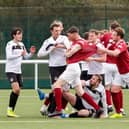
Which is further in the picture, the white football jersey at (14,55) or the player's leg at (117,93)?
the white football jersey at (14,55)

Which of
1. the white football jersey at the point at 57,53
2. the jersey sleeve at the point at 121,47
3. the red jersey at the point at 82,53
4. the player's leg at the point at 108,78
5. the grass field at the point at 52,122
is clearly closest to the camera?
the grass field at the point at 52,122

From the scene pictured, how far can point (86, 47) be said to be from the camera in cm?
1506

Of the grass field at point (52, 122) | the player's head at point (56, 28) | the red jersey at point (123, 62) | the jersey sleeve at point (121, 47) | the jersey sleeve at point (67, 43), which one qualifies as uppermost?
the player's head at point (56, 28)

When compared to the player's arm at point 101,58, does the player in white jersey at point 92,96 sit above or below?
below

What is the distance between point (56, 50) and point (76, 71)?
0.95 m

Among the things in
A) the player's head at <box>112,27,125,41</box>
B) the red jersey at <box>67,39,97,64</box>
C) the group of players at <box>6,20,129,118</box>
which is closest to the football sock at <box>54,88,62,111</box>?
the group of players at <box>6,20,129,118</box>

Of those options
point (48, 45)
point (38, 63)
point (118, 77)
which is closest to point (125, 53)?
point (118, 77)

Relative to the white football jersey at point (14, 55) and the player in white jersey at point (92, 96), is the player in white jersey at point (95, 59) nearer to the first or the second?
the player in white jersey at point (92, 96)

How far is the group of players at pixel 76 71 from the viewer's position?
15086 millimetres

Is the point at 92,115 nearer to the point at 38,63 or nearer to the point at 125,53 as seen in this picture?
the point at 125,53

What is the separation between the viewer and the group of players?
1509 cm

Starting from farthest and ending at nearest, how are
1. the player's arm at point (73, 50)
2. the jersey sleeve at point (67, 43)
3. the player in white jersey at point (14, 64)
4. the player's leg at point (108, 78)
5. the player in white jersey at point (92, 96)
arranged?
the player's leg at point (108, 78) < the player in white jersey at point (14, 64) < the jersey sleeve at point (67, 43) < the player in white jersey at point (92, 96) < the player's arm at point (73, 50)

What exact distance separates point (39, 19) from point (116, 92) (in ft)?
42.0

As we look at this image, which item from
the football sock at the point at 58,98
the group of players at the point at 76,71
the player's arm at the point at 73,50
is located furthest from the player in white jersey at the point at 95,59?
the football sock at the point at 58,98
